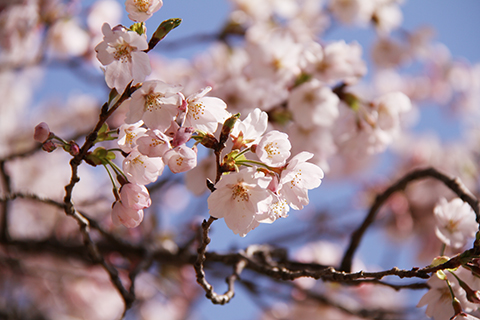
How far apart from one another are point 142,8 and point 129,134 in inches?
9.7

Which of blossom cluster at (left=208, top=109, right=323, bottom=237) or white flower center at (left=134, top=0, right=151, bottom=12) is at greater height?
white flower center at (left=134, top=0, right=151, bottom=12)

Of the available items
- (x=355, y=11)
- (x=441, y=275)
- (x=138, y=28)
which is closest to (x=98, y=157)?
(x=138, y=28)

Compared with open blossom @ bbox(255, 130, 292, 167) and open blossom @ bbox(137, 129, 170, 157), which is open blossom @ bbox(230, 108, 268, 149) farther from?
open blossom @ bbox(137, 129, 170, 157)

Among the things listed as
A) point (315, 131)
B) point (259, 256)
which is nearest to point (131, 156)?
point (259, 256)

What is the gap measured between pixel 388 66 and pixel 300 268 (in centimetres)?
187

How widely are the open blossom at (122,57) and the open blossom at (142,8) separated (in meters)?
0.03

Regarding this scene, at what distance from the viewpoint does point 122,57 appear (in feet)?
2.35

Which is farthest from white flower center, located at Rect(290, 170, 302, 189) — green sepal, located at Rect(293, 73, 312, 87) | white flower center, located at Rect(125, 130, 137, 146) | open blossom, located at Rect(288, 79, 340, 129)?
green sepal, located at Rect(293, 73, 312, 87)

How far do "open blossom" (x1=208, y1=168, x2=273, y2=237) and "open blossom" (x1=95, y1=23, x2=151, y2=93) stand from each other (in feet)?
0.84

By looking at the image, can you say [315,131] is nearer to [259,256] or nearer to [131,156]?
[259,256]

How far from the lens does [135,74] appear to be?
2.27 feet

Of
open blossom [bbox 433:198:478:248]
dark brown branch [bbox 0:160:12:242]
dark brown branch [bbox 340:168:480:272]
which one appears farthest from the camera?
dark brown branch [bbox 0:160:12:242]

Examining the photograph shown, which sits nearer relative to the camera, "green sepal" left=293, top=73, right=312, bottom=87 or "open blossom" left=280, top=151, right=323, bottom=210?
"open blossom" left=280, top=151, right=323, bottom=210

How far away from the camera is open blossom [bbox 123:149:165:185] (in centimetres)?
75
